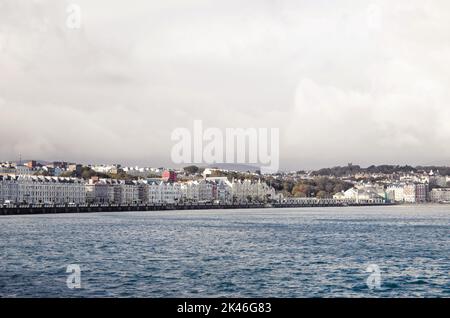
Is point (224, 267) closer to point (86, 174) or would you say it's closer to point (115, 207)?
point (115, 207)

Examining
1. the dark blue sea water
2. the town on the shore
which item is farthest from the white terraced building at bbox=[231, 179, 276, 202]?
the dark blue sea water

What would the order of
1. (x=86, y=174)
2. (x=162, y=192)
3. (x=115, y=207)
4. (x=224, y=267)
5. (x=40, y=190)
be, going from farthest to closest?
1. (x=86, y=174)
2. (x=162, y=192)
3. (x=40, y=190)
4. (x=115, y=207)
5. (x=224, y=267)

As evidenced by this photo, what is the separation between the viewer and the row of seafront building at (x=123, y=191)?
11944 centimetres

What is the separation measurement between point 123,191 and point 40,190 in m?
23.7

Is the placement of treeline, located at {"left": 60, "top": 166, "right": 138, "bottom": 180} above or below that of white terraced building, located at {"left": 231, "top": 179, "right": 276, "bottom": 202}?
above

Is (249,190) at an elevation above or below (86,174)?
below

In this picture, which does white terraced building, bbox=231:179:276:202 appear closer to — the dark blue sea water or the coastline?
the coastline

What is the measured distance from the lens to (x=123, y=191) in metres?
144

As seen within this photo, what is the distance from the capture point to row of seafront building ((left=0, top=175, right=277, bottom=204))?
119 m

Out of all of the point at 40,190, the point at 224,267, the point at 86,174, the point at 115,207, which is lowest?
the point at 224,267

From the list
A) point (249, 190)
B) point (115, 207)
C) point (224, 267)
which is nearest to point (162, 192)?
point (249, 190)

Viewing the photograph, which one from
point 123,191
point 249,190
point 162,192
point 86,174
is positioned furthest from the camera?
point 249,190
